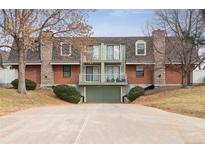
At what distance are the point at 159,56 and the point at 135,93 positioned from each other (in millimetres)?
3235

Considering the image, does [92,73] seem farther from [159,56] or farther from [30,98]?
[159,56]

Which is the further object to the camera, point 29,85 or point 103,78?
point 103,78

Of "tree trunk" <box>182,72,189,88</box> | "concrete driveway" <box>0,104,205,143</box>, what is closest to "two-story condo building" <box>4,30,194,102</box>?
"tree trunk" <box>182,72,189,88</box>

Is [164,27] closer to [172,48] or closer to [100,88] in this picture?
[172,48]

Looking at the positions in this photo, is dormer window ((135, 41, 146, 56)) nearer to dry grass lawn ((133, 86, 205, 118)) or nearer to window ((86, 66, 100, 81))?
window ((86, 66, 100, 81))

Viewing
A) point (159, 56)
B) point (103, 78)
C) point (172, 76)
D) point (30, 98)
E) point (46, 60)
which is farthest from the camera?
point (159, 56)

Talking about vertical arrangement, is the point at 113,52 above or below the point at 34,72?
above

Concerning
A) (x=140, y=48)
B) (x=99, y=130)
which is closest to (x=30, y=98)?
(x=140, y=48)

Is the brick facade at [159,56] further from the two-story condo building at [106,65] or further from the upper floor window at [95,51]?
the upper floor window at [95,51]

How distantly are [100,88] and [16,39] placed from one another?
165 inches

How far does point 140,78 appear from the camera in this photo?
2234 centimetres

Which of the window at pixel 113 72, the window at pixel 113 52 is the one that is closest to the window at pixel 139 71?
the window at pixel 113 72

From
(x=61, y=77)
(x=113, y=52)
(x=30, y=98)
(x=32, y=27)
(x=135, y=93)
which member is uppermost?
(x=32, y=27)
